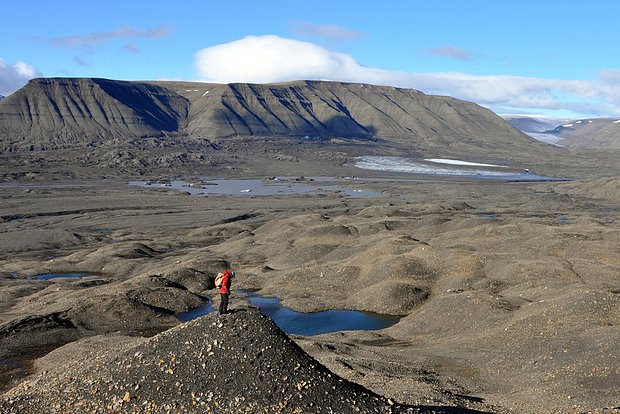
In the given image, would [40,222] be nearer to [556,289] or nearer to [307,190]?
[307,190]

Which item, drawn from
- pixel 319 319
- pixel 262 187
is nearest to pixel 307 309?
pixel 319 319

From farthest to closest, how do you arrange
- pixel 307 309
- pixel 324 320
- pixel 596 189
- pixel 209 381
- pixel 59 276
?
pixel 596 189 < pixel 59 276 < pixel 307 309 < pixel 324 320 < pixel 209 381

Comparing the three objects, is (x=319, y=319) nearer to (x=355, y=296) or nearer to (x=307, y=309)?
(x=307, y=309)

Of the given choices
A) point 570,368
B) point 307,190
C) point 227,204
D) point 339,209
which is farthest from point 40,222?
point 570,368

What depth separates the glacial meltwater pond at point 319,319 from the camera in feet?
167

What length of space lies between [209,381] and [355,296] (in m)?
35.9

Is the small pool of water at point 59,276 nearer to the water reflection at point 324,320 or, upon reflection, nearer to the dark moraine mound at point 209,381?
the water reflection at point 324,320

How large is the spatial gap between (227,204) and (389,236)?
61930 mm

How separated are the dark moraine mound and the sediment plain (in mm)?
131

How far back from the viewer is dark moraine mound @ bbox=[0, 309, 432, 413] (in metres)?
21.6

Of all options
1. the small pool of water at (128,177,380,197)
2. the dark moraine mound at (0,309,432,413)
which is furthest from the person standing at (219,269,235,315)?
the small pool of water at (128,177,380,197)

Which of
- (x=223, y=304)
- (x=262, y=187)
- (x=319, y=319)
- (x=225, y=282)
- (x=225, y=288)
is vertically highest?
(x=225, y=282)

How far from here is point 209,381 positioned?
73.4 feet

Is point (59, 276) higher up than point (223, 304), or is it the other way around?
point (223, 304)
